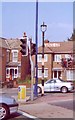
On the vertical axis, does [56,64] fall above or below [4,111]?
above

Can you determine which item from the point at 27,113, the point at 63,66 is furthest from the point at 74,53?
the point at 27,113

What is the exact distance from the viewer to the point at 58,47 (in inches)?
2208

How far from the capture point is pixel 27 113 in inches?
597

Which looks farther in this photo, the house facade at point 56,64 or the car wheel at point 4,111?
the house facade at point 56,64

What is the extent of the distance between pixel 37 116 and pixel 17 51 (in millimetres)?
40459

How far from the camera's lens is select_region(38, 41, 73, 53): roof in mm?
53594

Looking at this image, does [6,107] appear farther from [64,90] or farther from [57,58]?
[57,58]

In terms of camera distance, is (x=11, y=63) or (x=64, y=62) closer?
(x=64, y=62)

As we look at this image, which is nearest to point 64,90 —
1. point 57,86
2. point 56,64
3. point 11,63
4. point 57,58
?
point 57,86

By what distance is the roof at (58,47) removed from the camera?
176 feet

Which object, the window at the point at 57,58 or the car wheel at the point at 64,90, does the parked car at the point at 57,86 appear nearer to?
the car wheel at the point at 64,90

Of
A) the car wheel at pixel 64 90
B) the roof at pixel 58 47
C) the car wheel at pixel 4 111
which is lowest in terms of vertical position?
the car wheel at pixel 64 90

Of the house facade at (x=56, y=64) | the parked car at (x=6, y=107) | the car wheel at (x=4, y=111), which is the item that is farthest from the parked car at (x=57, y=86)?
the house facade at (x=56, y=64)

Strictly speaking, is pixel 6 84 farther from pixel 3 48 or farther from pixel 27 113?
pixel 27 113
